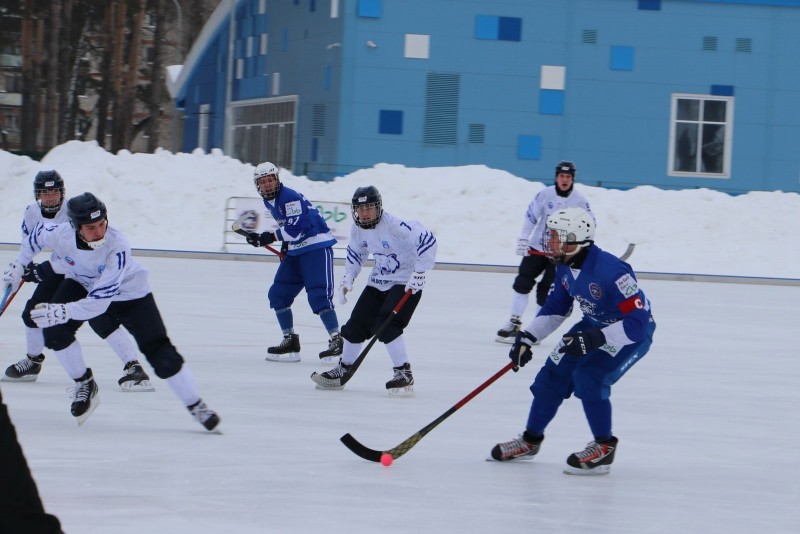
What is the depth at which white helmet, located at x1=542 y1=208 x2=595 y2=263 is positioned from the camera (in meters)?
5.44

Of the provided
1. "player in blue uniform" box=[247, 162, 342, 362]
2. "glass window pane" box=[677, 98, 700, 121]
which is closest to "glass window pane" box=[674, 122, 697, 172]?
"glass window pane" box=[677, 98, 700, 121]

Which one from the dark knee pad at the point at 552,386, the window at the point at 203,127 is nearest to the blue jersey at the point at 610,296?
the dark knee pad at the point at 552,386

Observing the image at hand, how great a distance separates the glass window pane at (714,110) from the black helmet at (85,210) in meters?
23.2

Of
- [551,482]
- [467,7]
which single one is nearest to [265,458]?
[551,482]

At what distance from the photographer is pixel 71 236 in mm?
6551

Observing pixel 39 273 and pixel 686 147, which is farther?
pixel 686 147

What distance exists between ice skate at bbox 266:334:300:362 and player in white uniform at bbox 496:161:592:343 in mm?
2101

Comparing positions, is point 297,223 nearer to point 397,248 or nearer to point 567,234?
point 397,248

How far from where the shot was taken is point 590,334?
5.32 meters

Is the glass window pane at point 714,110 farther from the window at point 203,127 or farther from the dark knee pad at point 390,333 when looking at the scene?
the dark knee pad at point 390,333

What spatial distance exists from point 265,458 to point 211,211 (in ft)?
53.6

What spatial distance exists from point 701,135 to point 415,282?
69.9 ft

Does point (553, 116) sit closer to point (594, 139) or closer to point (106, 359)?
point (594, 139)

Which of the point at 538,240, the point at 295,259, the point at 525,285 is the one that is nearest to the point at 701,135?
the point at 538,240
